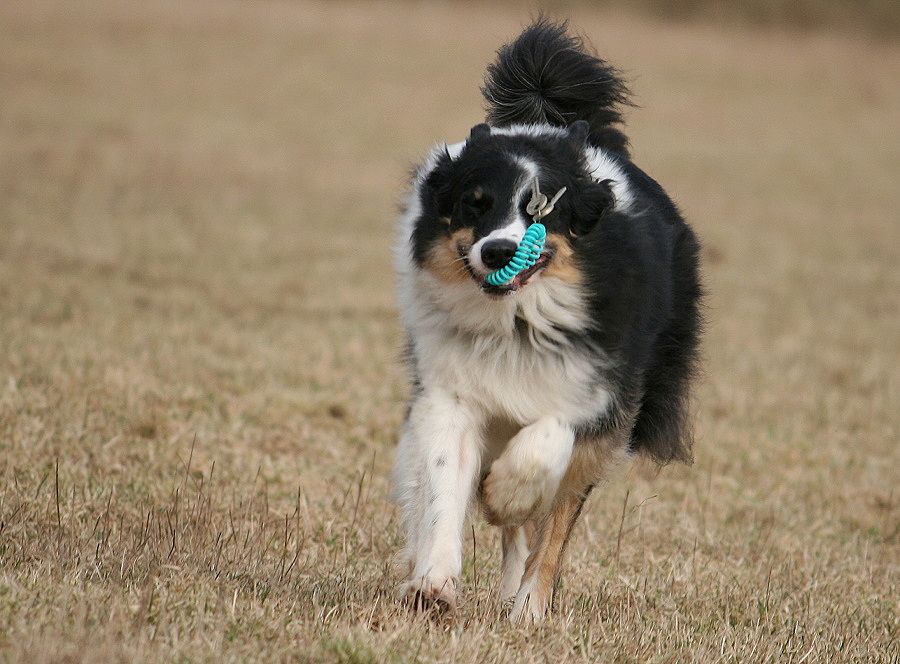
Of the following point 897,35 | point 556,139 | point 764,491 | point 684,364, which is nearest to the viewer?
point 556,139

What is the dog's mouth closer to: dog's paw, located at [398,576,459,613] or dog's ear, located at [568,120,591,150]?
dog's ear, located at [568,120,591,150]

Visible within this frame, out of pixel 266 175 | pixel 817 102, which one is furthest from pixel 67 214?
pixel 817 102

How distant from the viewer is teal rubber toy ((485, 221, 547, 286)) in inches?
149

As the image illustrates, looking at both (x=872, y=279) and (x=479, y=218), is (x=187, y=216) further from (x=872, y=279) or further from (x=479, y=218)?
(x=479, y=218)

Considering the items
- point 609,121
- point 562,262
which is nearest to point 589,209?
point 562,262

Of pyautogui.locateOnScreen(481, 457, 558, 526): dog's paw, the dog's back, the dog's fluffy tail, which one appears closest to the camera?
pyautogui.locateOnScreen(481, 457, 558, 526): dog's paw

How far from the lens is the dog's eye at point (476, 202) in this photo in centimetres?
399

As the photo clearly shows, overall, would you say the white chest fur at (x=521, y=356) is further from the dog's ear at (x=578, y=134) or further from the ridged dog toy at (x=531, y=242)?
the dog's ear at (x=578, y=134)

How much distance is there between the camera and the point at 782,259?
591 inches

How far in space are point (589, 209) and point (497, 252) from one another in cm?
52

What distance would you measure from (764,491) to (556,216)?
3.41m

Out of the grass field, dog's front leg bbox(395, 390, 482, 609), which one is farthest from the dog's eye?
the grass field

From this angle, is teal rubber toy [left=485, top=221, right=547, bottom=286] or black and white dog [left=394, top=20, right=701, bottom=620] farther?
black and white dog [left=394, top=20, right=701, bottom=620]

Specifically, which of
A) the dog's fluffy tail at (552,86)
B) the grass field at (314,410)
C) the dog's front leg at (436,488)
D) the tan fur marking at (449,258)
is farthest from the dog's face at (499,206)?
the grass field at (314,410)
